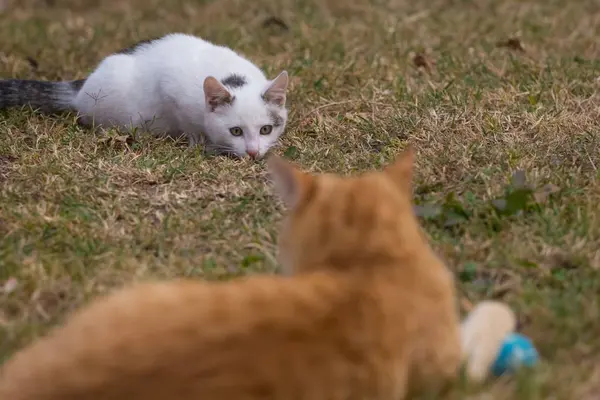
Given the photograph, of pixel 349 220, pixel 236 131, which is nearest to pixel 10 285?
pixel 349 220

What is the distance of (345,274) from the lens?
7.59 feet

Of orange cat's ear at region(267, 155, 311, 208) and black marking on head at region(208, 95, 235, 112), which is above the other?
black marking on head at region(208, 95, 235, 112)

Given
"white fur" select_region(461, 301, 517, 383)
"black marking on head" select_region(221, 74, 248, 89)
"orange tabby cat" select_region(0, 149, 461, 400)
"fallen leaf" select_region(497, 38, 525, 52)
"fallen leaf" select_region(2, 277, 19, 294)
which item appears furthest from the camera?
"fallen leaf" select_region(497, 38, 525, 52)

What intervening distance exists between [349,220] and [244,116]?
8.31 feet

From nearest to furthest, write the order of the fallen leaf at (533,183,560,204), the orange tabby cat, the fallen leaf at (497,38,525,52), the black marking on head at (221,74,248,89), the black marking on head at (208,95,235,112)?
the orange tabby cat, the fallen leaf at (533,183,560,204), the black marking on head at (208,95,235,112), the black marking on head at (221,74,248,89), the fallen leaf at (497,38,525,52)

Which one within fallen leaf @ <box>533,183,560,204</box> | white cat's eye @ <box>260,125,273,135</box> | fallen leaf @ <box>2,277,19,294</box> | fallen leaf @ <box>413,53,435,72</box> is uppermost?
fallen leaf @ <box>413,53,435,72</box>

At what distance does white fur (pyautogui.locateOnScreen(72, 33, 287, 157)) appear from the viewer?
4887mm

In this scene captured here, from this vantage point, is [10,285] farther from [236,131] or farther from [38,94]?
[38,94]

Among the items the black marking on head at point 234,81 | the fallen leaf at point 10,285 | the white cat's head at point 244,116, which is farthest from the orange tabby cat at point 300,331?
the black marking on head at point 234,81

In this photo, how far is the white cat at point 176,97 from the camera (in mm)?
4859

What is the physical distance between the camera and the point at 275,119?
16.0 feet

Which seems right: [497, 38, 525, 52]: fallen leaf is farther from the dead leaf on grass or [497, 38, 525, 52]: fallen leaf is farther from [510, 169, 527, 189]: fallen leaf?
the dead leaf on grass

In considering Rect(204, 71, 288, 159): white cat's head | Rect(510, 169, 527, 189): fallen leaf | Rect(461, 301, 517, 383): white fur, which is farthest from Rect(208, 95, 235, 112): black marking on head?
Rect(461, 301, 517, 383): white fur

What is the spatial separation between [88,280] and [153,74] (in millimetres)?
2272
